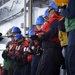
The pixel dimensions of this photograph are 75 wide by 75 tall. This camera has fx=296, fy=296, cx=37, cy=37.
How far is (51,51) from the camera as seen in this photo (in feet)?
14.9

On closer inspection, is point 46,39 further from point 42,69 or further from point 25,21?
point 25,21

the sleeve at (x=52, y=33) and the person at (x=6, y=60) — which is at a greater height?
the sleeve at (x=52, y=33)

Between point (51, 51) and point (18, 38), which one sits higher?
point (18, 38)

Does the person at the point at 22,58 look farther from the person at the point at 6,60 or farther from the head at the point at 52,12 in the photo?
the head at the point at 52,12

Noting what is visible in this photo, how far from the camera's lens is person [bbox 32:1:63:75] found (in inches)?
178

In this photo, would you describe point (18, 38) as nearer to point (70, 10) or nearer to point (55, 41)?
point (55, 41)

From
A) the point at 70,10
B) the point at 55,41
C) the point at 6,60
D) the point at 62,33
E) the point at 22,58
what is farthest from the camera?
the point at 6,60

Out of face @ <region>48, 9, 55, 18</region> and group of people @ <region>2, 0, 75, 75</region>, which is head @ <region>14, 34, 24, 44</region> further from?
face @ <region>48, 9, 55, 18</region>

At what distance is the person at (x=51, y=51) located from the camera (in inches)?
178

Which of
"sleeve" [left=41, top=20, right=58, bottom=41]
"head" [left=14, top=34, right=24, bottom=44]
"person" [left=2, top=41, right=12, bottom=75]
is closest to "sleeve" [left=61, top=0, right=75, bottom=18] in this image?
"sleeve" [left=41, top=20, right=58, bottom=41]

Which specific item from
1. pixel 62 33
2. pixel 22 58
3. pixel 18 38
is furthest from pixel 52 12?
pixel 18 38

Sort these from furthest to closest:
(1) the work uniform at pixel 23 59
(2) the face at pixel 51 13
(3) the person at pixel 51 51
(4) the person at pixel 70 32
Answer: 1. (1) the work uniform at pixel 23 59
2. (2) the face at pixel 51 13
3. (3) the person at pixel 51 51
4. (4) the person at pixel 70 32

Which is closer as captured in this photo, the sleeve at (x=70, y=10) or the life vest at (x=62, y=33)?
the sleeve at (x=70, y=10)

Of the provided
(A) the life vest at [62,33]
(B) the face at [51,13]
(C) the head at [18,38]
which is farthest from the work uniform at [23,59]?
(A) the life vest at [62,33]
